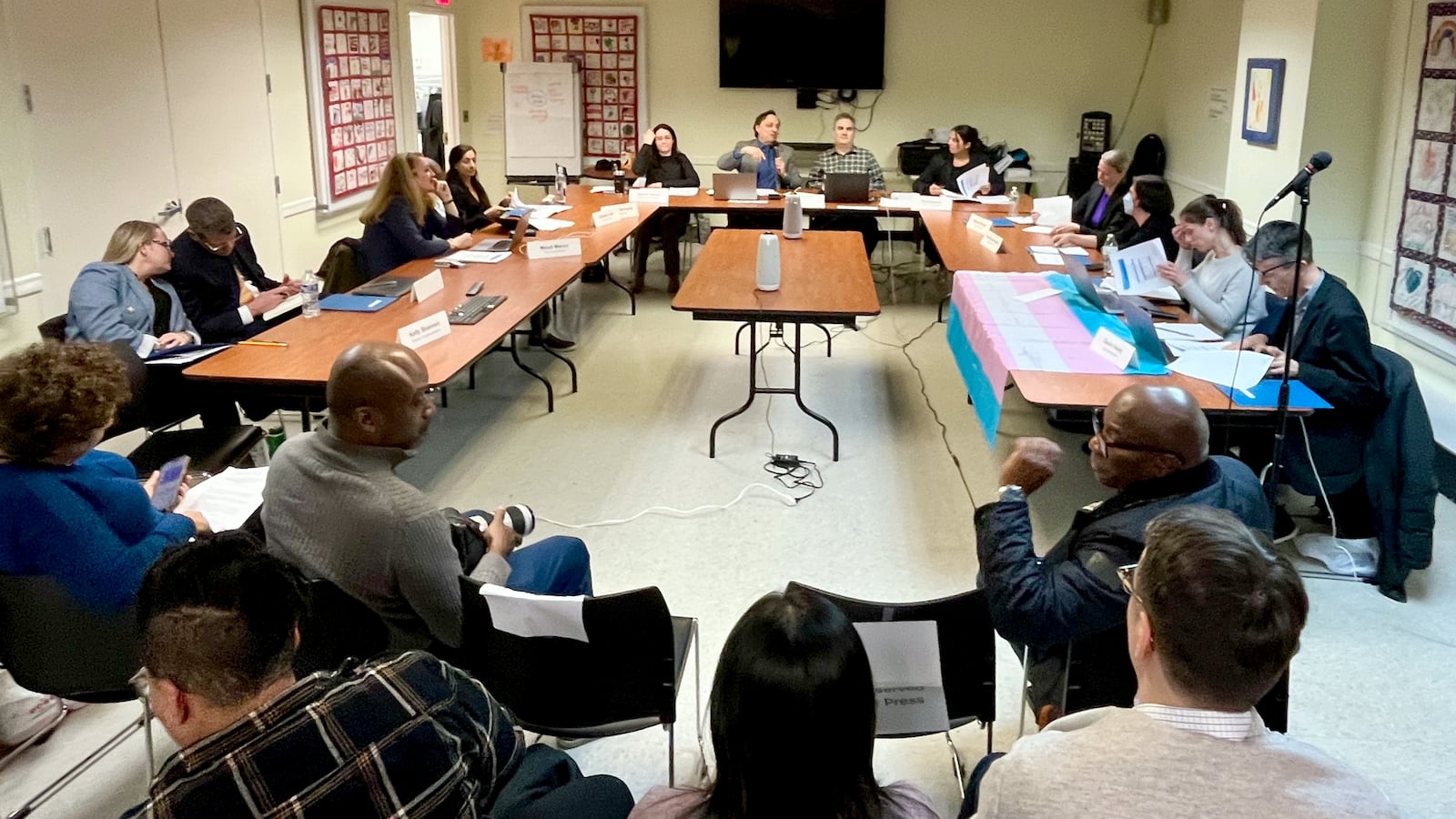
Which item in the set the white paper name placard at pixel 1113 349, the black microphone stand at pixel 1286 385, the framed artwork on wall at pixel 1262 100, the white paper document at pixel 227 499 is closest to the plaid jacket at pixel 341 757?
the white paper document at pixel 227 499

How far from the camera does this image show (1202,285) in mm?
4168

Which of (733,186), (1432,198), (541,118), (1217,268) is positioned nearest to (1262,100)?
(1432,198)

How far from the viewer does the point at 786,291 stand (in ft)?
15.1

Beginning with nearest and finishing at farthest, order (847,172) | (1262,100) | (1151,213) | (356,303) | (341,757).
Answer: (341,757)
(356,303)
(1151,213)
(1262,100)
(847,172)

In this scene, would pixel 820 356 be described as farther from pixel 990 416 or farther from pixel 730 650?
pixel 730 650

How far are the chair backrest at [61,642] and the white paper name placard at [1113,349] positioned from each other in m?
2.76

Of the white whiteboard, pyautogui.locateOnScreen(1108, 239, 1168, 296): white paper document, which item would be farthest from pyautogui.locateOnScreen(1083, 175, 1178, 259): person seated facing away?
the white whiteboard

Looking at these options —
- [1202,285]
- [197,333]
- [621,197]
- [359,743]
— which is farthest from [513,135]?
[359,743]

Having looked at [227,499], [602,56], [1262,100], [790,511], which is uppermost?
[602,56]

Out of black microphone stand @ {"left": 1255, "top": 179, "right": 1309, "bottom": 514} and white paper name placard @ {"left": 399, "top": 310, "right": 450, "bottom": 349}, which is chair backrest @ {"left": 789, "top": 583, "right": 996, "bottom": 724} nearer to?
black microphone stand @ {"left": 1255, "top": 179, "right": 1309, "bottom": 514}

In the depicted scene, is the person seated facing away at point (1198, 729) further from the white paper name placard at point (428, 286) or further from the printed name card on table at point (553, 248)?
the printed name card on table at point (553, 248)

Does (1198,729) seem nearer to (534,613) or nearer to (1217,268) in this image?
(534,613)

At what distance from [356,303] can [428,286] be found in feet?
0.97

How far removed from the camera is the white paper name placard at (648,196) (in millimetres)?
7145
